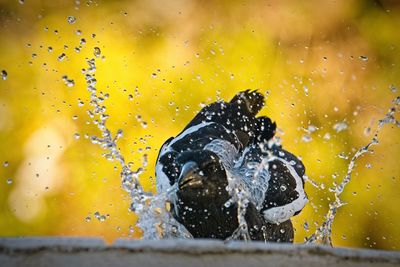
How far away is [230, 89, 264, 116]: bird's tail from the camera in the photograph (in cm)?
298

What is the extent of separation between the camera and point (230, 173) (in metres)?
2.33

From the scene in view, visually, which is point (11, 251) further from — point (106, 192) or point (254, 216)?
point (106, 192)

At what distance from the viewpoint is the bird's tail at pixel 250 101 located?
2.98 m

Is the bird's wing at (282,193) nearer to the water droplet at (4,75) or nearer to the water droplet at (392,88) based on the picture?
the water droplet at (392,88)

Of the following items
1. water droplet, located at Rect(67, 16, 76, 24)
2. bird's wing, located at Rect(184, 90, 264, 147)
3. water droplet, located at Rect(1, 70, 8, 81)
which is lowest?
bird's wing, located at Rect(184, 90, 264, 147)

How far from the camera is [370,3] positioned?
5.23m

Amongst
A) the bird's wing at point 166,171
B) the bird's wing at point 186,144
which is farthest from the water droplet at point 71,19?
the bird's wing at point 166,171

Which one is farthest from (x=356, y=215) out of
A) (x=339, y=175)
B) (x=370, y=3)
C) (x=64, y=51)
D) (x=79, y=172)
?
(x=64, y=51)

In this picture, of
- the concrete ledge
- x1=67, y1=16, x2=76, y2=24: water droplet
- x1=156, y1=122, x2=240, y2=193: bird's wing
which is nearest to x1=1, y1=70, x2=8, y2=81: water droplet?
x1=67, y1=16, x2=76, y2=24: water droplet

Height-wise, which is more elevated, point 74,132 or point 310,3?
point 310,3

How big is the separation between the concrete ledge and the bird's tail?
1821 millimetres

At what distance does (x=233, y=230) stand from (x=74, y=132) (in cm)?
272

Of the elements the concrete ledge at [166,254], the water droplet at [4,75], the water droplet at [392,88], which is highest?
the water droplet at [4,75]

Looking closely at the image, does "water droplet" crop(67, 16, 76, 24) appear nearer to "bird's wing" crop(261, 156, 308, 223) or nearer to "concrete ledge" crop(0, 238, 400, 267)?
"bird's wing" crop(261, 156, 308, 223)
